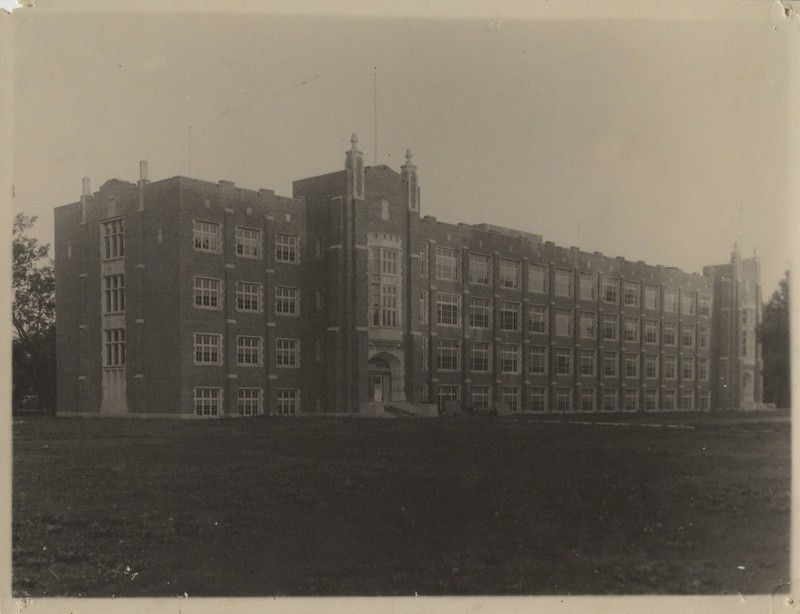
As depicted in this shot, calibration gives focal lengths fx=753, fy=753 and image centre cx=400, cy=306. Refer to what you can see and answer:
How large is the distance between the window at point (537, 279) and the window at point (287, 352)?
491 inches

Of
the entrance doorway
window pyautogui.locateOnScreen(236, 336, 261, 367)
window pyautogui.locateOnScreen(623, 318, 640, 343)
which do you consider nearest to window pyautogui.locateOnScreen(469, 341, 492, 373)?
the entrance doorway

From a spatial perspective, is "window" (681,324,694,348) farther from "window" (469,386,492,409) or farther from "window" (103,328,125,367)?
"window" (103,328,125,367)

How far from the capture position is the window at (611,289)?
1186 inches

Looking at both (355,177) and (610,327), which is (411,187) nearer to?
(355,177)

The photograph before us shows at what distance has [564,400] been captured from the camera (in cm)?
4025

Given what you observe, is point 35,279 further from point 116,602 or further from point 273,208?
point 116,602

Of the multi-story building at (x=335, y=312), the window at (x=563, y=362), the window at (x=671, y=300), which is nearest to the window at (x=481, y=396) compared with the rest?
the multi-story building at (x=335, y=312)

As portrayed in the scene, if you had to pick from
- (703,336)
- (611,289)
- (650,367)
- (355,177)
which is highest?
(355,177)

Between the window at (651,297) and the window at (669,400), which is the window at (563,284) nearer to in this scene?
the window at (651,297)

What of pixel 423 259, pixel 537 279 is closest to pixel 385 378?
pixel 423 259

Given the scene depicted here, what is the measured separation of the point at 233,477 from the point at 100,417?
65.8ft

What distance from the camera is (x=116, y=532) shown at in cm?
1050

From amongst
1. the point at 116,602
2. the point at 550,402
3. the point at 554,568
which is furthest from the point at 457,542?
the point at 550,402

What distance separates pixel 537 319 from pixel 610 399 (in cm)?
642
